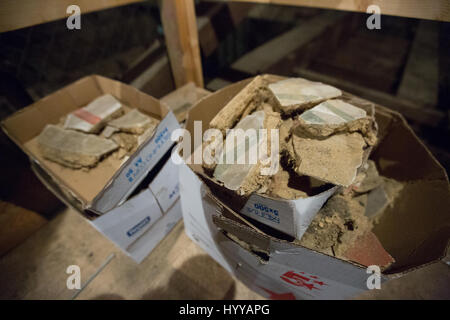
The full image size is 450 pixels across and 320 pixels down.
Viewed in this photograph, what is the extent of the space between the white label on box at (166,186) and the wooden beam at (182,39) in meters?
0.78

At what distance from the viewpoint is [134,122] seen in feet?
3.80

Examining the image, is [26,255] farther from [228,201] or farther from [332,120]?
[332,120]

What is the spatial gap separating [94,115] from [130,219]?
0.65 m

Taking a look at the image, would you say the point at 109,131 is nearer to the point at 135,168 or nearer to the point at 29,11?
the point at 135,168

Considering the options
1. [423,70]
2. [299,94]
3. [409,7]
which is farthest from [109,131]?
[423,70]

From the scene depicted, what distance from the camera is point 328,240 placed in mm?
799

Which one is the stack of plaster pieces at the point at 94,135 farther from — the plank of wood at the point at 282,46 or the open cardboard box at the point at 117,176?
the plank of wood at the point at 282,46

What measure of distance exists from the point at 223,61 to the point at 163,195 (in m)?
2.02

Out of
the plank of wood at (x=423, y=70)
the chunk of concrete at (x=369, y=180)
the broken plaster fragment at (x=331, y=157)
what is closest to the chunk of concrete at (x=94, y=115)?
the broken plaster fragment at (x=331, y=157)

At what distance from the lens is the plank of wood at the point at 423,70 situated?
1.82 meters

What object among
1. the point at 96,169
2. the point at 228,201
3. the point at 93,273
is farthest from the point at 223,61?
the point at 93,273

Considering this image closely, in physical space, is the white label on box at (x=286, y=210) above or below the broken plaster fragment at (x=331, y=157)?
below

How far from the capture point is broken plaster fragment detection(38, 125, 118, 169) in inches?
41.9

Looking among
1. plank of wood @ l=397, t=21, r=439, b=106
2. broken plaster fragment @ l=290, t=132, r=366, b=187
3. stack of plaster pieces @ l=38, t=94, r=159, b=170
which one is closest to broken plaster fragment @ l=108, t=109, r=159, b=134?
stack of plaster pieces @ l=38, t=94, r=159, b=170
